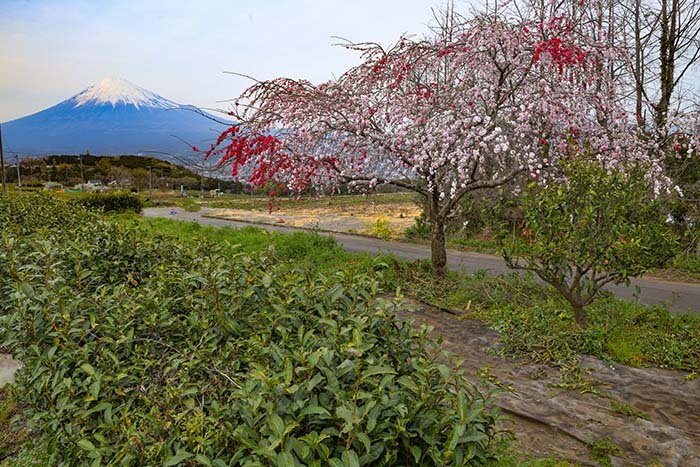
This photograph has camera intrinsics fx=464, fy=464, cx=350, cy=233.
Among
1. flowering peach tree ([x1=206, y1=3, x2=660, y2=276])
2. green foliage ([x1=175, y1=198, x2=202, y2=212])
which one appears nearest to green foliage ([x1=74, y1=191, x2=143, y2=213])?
green foliage ([x1=175, y1=198, x2=202, y2=212])

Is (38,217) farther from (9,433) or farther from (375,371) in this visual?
(375,371)

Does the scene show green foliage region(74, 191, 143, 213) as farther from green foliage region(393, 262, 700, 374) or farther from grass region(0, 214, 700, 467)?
green foliage region(393, 262, 700, 374)

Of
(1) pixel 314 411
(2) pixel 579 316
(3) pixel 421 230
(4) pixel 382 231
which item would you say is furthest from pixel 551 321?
(4) pixel 382 231

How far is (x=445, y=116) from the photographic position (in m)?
8.12

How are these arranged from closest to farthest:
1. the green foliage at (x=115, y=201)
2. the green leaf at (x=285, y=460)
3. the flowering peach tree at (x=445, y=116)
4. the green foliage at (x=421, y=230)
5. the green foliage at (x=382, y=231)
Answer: the green leaf at (x=285, y=460) < the flowering peach tree at (x=445, y=116) < the green foliage at (x=421, y=230) < the green foliage at (x=382, y=231) < the green foliage at (x=115, y=201)

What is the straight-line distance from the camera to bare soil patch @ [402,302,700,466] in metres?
3.72

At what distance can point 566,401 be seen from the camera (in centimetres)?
452

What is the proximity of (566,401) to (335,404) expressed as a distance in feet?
11.4

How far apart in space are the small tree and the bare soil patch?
1.15m

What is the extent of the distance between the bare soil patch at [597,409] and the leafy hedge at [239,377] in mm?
1048

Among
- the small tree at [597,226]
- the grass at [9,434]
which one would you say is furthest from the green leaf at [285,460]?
the small tree at [597,226]

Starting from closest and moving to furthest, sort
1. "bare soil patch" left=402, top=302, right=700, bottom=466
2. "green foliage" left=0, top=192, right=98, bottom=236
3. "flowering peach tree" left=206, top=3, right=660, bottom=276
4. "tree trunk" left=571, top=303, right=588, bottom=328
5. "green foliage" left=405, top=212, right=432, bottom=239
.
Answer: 1. "bare soil patch" left=402, top=302, right=700, bottom=466
2. "tree trunk" left=571, top=303, right=588, bottom=328
3. "green foliage" left=0, top=192, right=98, bottom=236
4. "flowering peach tree" left=206, top=3, right=660, bottom=276
5. "green foliage" left=405, top=212, right=432, bottom=239

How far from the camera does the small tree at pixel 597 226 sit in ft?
17.4

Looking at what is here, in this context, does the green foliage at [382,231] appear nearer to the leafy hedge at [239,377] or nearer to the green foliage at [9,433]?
the leafy hedge at [239,377]
